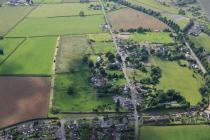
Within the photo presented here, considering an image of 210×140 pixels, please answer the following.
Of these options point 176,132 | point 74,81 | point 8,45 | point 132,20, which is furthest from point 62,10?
point 176,132

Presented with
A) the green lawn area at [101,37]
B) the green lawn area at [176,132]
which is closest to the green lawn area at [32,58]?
the green lawn area at [101,37]

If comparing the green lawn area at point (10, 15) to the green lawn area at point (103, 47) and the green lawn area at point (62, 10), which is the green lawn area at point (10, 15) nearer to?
the green lawn area at point (62, 10)

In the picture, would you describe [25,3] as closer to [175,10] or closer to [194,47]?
[175,10]

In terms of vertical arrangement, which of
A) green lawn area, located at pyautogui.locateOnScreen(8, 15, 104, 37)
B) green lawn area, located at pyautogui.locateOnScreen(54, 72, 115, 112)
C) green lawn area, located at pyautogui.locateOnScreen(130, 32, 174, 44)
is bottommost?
green lawn area, located at pyautogui.locateOnScreen(54, 72, 115, 112)

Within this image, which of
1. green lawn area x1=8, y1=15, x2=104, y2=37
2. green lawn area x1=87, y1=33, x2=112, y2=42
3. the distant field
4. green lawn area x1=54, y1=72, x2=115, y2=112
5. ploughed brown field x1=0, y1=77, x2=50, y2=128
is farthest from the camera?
green lawn area x1=8, y1=15, x2=104, y2=37

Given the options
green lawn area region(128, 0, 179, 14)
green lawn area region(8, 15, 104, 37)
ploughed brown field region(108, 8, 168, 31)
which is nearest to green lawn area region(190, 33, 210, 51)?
ploughed brown field region(108, 8, 168, 31)

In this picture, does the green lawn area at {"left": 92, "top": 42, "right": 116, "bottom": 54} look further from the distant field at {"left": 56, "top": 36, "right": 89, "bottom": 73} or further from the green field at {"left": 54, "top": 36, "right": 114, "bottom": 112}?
the green field at {"left": 54, "top": 36, "right": 114, "bottom": 112}
